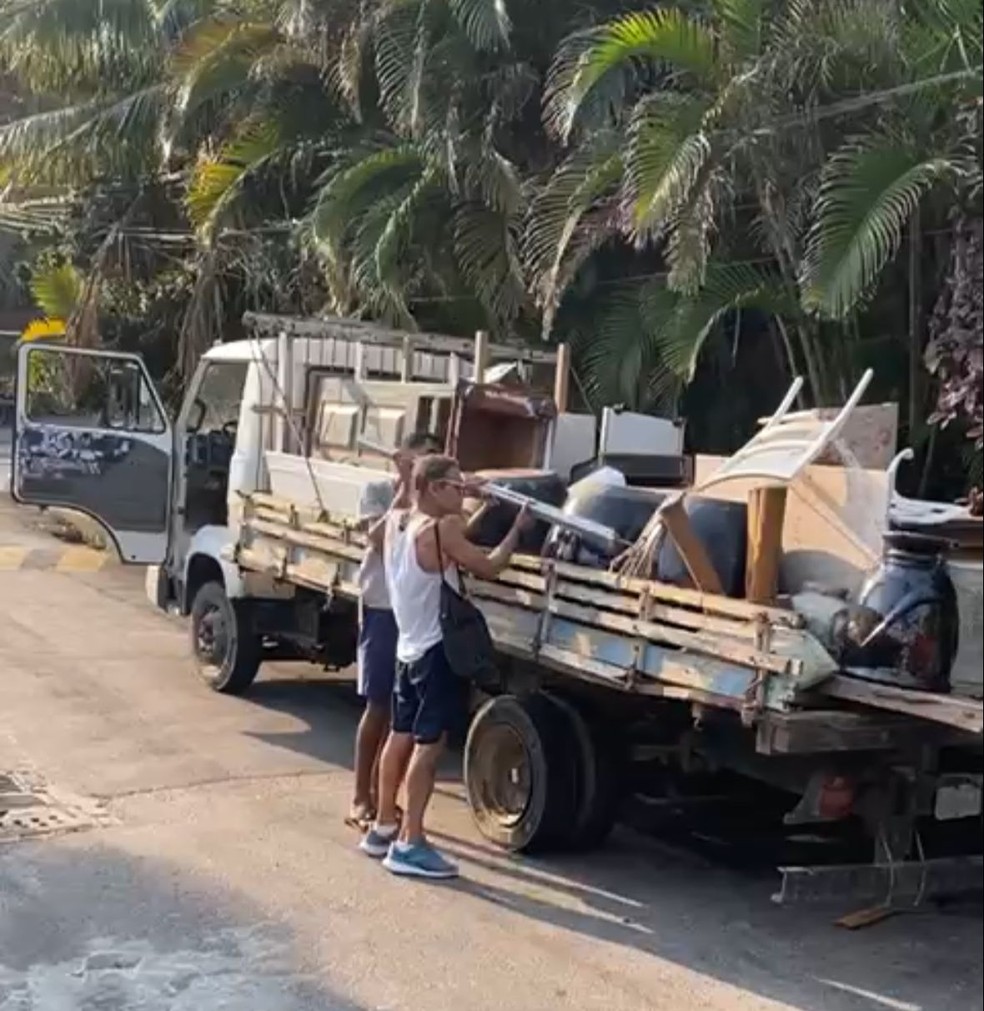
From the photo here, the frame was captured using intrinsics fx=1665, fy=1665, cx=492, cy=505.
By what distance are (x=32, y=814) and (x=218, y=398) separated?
13.7 feet

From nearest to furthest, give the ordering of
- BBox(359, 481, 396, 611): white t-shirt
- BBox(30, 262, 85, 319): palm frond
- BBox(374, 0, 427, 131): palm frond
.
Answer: BBox(359, 481, 396, 611): white t-shirt, BBox(374, 0, 427, 131): palm frond, BBox(30, 262, 85, 319): palm frond

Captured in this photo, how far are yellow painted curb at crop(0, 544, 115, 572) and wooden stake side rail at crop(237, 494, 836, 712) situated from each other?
36.4 ft

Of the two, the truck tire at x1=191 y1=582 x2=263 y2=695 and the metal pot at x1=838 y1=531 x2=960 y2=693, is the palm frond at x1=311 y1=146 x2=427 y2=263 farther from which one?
the metal pot at x1=838 y1=531 x2=960 y2=693

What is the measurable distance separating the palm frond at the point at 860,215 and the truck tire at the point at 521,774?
11.5 feet

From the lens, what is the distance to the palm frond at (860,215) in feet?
30.4

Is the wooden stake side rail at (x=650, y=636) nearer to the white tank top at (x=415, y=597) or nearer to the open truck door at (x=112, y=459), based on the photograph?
the white tank top at (x=415, y=597)

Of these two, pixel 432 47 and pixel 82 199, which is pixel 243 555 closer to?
pixel 432 47

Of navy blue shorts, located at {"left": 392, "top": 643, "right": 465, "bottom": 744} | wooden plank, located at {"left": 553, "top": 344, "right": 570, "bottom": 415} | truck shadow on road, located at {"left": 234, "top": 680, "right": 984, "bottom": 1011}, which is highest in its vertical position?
wooden plank, located at {"left": 553, "top": 344, "right": 570, "bottom": 415}

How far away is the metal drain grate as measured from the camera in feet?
24.1

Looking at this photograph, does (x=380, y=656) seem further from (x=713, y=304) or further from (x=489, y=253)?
(x=489, y=253)

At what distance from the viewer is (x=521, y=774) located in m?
7.09

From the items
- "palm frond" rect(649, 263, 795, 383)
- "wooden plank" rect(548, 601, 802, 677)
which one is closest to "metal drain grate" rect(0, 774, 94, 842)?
"wooden plank" rect(548, 601, 802, 677)

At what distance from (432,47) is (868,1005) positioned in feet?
31.8

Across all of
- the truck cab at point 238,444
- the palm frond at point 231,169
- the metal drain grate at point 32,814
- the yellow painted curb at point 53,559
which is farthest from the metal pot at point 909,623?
the yellow painted curb at point 53,559
